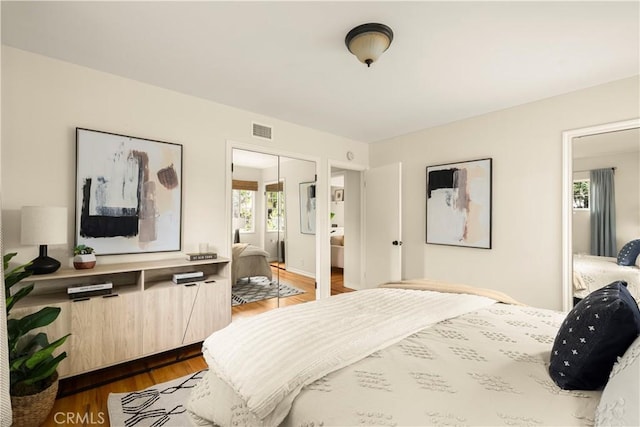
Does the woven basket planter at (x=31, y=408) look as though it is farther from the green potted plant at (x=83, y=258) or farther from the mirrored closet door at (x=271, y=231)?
the mirrored closet door at (x=271, y=231)

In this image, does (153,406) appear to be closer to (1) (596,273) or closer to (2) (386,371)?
(2) (386,371)

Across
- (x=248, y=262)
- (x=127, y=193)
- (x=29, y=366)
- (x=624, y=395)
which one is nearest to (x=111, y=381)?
(x=29, y=366)

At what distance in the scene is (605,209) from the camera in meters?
2.62

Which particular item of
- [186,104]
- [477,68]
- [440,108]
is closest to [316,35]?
[477,68]

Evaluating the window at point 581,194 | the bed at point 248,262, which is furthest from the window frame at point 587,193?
the bed at point 248,262

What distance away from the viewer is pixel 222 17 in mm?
1754

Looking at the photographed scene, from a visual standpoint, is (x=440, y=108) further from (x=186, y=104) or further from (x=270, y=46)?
(x=186, y=104)

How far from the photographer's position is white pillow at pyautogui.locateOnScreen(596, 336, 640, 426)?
70cm

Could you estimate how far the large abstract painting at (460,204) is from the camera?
10.9 ft

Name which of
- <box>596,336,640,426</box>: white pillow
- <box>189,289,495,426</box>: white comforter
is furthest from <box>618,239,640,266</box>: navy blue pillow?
<box>596,336,640,426</box>: white pillow

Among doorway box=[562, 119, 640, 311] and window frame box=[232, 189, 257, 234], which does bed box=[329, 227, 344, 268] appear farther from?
doorway box=[562, 119, 640, 311]

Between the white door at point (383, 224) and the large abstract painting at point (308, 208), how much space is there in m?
0.94

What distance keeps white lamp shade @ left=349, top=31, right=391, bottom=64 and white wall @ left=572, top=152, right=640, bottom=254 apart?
7.71ft

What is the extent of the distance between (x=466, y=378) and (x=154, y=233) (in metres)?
2.67
